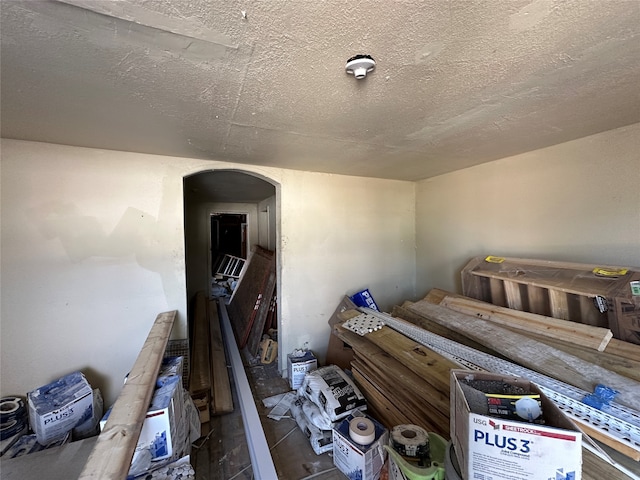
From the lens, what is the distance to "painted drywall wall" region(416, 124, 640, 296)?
1.81m

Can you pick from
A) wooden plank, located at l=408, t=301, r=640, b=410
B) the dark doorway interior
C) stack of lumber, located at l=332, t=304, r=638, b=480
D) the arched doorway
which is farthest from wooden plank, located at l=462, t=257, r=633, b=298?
the dark doorway interior

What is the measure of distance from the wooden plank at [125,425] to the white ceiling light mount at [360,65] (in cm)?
180

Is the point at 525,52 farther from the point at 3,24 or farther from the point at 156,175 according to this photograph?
the point at 156,175

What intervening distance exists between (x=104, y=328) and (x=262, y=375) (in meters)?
1.68

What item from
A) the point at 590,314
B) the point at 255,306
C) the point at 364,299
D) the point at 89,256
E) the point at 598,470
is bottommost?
the point at 255,306

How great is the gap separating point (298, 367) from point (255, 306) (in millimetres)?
1316

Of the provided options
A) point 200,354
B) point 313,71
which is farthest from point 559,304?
point 200,354

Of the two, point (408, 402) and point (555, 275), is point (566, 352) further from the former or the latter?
point (408, 402)

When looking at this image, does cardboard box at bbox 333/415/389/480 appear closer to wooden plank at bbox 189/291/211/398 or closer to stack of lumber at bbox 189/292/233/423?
stack of lumber at bbox 189/292/233/423

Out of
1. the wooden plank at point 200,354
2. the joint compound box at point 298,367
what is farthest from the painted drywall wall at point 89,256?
the wooden plank at point 200,354

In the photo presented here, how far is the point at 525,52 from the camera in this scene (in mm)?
1032

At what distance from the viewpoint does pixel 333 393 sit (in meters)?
2.05

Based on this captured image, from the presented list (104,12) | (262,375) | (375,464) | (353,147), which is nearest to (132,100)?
(104,12)

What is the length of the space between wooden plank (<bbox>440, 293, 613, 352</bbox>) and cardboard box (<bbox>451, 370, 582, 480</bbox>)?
1.14 m
